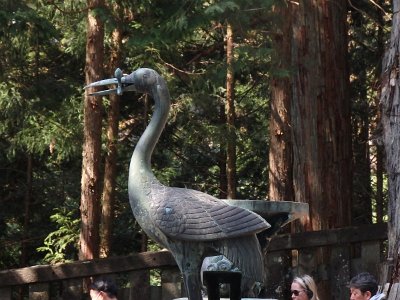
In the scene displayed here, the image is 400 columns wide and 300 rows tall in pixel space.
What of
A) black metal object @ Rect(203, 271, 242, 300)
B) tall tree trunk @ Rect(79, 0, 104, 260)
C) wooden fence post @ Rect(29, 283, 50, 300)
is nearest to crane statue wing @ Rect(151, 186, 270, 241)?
black metal object @ Rect(203, 271, 242, 300)

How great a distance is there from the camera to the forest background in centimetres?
1384

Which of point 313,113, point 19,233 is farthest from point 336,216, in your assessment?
point 19,233

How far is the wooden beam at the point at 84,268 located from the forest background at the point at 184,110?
2393 millimetres

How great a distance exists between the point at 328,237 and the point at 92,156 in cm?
573

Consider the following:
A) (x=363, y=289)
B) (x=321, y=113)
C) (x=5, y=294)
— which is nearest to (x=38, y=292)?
(x=5, y=294)

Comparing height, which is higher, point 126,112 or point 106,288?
point 126,112

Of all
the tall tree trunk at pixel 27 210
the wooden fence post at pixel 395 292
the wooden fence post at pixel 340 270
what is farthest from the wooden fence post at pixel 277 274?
the tall tree trunk at pixel 27 210

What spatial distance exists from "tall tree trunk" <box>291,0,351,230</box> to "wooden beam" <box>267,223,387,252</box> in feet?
9.22

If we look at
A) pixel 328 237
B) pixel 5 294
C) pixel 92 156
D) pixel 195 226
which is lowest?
pixel 5 294

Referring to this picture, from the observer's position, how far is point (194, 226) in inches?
280

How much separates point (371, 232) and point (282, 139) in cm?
582

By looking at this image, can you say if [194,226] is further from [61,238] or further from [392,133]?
[61,238]

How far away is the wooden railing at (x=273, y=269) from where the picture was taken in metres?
9.67

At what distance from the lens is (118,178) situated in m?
19.7
